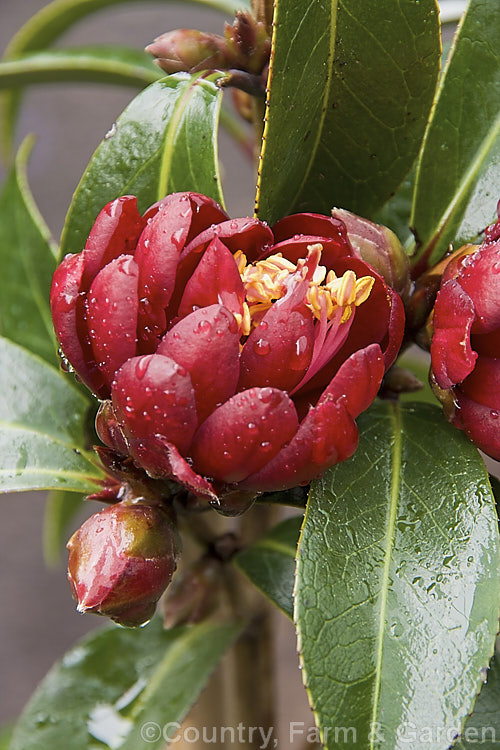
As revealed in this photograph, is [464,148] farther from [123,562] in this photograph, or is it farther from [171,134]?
[123,562]

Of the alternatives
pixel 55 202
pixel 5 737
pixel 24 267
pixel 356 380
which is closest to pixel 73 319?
pixel 356 380

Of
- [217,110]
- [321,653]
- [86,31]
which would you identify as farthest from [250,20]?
[86,31]

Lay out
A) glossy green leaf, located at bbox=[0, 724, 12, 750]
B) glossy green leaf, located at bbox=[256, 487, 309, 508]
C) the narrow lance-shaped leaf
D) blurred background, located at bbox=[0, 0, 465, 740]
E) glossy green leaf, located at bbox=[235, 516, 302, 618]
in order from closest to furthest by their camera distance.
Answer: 1. glossy green leaf, located at bbox=[256, 487, 309, 508]
2. glossy green leaf, located at bbox=[235, 516, 302, 618]
3. the narrow lance-shaped leaf
4. glossy green leaf, located at bbox=[0, 724, 12, 750]
5. blurred background, located at bbox=[0, 0, 465, 740]

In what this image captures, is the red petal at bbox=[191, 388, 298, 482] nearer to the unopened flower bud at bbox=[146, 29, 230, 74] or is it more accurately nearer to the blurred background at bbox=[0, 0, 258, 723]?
the unopened flower bud at bbox=[146, 29, 230, 74]

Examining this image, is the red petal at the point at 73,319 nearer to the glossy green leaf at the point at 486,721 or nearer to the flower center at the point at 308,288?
the flower center at the point at 308,288

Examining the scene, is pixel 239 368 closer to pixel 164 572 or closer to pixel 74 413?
pixel 164 572

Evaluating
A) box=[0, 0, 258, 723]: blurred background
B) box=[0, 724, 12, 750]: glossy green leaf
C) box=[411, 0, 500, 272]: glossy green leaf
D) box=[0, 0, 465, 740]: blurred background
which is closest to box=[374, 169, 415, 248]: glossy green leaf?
box=[411, 0, 500, 272]: glossy green leaf

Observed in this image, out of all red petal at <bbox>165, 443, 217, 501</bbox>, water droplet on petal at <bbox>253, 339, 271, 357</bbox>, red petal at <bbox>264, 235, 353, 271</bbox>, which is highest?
red petal at <bbox>264, 235, 353, 271</bbox>
